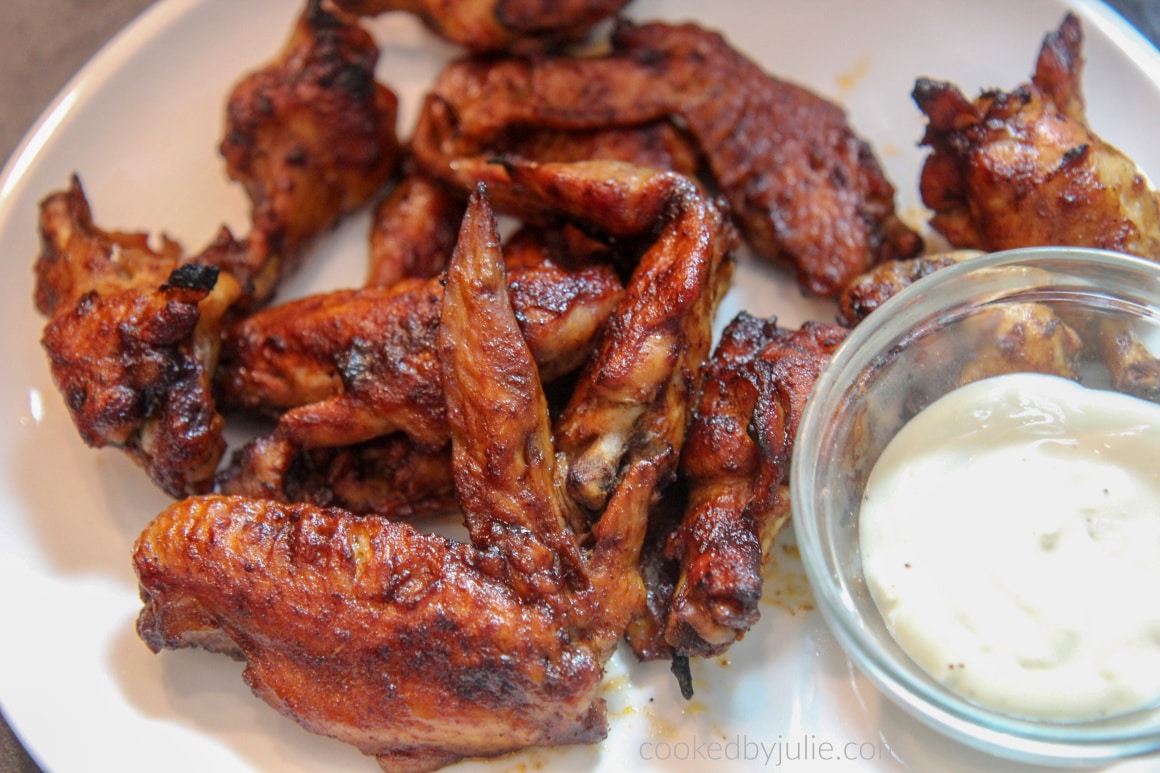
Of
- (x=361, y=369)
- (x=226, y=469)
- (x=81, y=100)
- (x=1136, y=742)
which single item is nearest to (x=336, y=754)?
(x=226, y=469)

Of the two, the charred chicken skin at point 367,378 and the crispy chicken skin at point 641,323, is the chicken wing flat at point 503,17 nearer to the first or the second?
the crispy chicken skin at point 641,323

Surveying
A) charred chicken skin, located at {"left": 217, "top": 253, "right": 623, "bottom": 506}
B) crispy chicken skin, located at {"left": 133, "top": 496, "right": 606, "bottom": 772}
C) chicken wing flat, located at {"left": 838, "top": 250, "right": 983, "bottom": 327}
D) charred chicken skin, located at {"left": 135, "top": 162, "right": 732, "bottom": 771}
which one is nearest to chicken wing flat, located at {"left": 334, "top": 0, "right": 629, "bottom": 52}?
charred chicken skin, located at {"left": 217, "top": 253, "right": 623, "bottom": 506}

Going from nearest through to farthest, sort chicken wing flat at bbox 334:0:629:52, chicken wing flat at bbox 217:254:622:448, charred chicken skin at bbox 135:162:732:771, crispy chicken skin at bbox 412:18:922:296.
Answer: charred chicken skin at bbox 135:162:732:771 → chicken wing flat at bbox 217:254:622:448 → crispy chicken skin at bbox 412:18:922:296 → chicken wing flat at bbox 334:0:629:52

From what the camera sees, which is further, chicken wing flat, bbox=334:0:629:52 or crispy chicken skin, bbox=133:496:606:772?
chicken wing flat, bbox=334:0:629:52

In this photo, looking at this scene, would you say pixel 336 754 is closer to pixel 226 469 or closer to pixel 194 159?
pixel 226 469

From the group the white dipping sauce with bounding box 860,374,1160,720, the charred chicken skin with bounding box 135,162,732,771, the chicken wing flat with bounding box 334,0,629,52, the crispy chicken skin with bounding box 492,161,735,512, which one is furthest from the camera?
the chicken wing flat with bounding box 334,0,629,52

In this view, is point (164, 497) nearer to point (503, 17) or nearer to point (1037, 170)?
point (503, 17)

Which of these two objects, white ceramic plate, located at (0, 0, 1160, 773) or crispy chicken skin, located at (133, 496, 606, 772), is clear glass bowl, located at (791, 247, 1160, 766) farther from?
crispy chicken skin, located at (133, 496, 606, 772)
